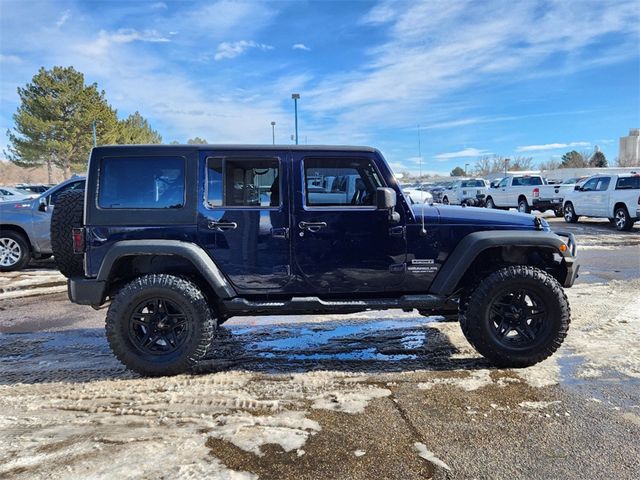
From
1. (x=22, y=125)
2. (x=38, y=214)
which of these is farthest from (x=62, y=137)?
(x=38, y=214)

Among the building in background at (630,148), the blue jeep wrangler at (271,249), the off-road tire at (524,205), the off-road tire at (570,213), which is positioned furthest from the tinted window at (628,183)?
the building in background at (630,148)

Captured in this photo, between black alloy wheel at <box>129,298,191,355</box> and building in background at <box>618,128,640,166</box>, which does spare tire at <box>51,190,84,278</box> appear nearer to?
black alloy wheel at <box>129,298,191,355</box>

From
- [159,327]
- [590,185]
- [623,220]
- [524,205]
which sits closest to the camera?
[159,327]

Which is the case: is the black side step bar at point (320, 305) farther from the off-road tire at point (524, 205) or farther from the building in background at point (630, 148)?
the building in background at point (630, 148)

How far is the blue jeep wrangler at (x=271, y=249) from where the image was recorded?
4121mm

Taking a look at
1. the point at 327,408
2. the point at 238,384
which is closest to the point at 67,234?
the point at 238,384

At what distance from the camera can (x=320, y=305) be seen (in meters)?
4.23

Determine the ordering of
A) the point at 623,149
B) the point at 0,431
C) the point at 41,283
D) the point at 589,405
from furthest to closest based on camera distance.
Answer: the point at 623,149 < the point at 41,283 < the point at 589,405 < the point at 0,431

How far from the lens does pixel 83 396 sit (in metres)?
3.76

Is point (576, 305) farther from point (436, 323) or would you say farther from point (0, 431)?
point (0, 431)

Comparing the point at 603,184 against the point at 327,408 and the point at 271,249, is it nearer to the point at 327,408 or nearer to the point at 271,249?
the point at 271,249

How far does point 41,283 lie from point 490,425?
7.69 metres

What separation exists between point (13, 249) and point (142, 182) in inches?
257

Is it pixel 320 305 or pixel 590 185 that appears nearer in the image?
pixel 320 305
